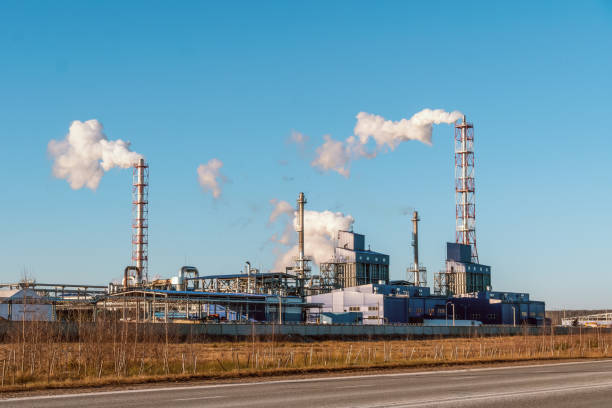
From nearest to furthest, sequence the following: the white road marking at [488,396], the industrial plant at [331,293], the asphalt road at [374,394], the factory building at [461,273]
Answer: the white road marking at [488,396], the asphalt road at [374,394], the industrial plant at [331,293], the factory building at [461,273]

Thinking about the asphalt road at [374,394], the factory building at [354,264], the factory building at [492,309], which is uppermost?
the factory building at [354,264]

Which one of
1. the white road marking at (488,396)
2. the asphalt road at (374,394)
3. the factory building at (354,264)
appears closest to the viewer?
the white road marking at (488,396)

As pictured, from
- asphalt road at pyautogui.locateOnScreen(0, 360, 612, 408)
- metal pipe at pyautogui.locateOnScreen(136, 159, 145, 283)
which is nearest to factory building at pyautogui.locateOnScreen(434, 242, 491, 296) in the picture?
metal pipe at pyautogui.locateOnScreen(136, 159, 145, 283)

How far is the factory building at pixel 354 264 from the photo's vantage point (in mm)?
132250

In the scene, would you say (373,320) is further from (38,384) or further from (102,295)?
(38,384)

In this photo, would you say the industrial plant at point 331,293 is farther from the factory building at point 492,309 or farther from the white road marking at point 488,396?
the white road marking at point 488,396

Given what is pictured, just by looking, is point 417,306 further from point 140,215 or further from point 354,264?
point 140,215

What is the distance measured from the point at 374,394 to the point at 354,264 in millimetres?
108536

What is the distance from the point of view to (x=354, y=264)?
13212 centimetres

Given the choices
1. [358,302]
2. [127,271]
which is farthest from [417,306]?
[127,271]

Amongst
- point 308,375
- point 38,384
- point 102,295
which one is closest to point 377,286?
point 102,295

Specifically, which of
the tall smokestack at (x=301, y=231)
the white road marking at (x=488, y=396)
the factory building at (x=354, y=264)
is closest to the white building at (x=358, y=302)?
the tall smokestack at (x=301, y=231)

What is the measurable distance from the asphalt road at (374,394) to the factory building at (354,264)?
100 meters

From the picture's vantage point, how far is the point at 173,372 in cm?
3425
